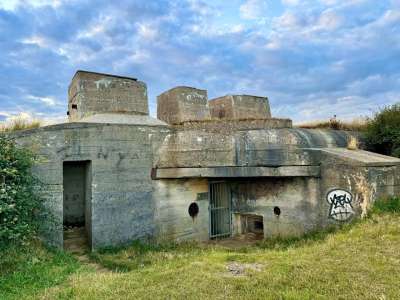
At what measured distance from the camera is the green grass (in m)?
3.80

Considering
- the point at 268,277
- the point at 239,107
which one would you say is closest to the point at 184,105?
the point at 239,107

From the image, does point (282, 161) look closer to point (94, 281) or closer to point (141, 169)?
point (141, 169)

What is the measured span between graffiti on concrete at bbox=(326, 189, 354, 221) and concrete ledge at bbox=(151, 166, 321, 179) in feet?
1.96

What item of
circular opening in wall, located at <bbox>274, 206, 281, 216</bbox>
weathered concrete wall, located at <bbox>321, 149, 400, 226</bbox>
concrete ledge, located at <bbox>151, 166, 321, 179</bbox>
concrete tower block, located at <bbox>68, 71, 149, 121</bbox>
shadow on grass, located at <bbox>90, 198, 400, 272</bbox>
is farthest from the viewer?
concrete tower block, located at <bbox>68, 71, 149, 121</bbox>

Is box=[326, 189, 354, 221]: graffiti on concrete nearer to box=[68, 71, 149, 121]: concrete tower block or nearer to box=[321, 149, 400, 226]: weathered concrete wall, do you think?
box=[321, 149, 400, 226]: weathered concrete wall

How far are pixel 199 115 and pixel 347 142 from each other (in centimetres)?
453

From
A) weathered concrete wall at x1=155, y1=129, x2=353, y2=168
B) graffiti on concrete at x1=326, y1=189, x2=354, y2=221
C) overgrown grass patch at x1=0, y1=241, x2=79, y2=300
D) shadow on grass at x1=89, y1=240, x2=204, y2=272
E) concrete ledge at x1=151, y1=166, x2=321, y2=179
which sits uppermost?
weathered concrete wall at x1=155, y1=129, x2=353, y2=168

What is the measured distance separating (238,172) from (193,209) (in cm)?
189

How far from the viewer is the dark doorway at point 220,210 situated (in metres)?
9.51

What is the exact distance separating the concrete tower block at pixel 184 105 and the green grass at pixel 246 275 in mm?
4810

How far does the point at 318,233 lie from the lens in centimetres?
731

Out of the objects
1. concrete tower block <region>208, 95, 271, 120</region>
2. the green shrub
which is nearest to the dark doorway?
concrete tower block <region>208, 95, 271, 120</region>

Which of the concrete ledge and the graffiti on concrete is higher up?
the concrete ledge

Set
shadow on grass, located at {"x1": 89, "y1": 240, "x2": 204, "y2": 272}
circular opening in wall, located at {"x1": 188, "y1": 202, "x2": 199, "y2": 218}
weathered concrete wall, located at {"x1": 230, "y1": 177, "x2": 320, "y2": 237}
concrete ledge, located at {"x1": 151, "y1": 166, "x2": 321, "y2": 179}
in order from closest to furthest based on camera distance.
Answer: shadow on grass, located at {"x1": 89, "y1": 240, "x2": 204, "y2": 272}, concrete ledge, located at {"x1": 151, "y1": 166, "x2": 321, "y2": 179}, weathered concrete wall, located at {"x1": 230, "y1": 177, "x2": 320, "y2": 237}, circular opening in wall, located at {"x1": 188, "y1": 202, "x2": 199, "y2": 218}
